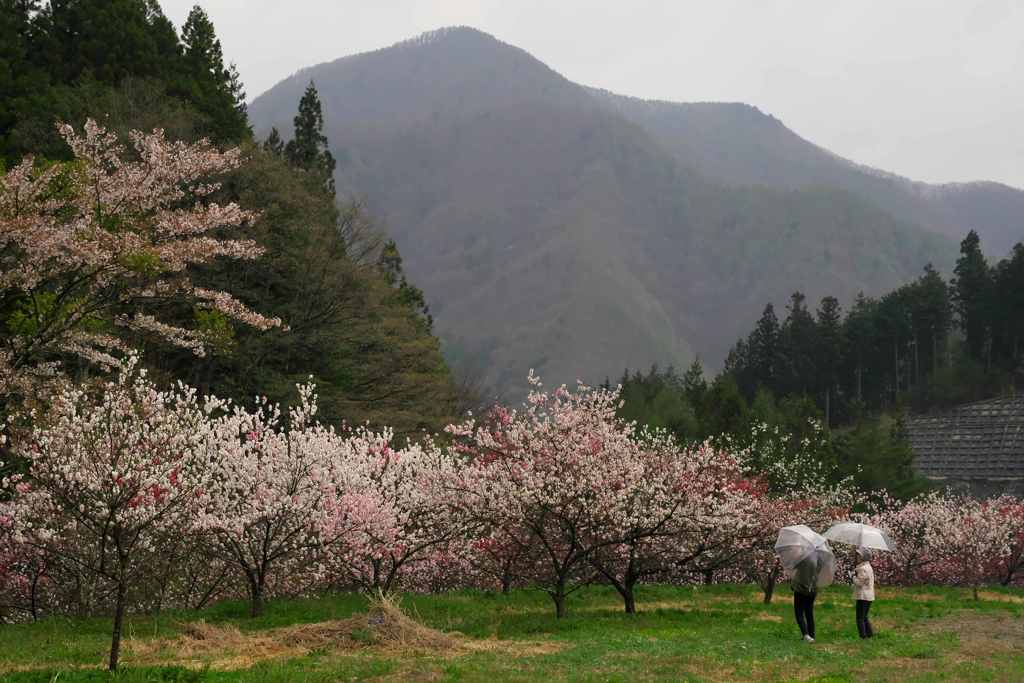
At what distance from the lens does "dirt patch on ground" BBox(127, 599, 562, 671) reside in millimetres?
12656

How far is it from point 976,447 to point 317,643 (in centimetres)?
6877

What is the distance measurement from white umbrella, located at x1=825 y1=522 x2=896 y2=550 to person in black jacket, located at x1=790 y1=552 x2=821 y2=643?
0.92 m

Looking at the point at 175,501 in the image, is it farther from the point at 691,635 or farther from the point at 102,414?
the point at 691,635

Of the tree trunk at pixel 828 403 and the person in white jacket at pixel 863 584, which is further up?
the tree trunk at pixel 828 403

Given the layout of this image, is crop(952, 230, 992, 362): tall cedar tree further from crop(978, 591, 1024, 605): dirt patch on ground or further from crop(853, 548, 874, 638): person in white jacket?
crop(853, 548, 874, 638): person in white jacket

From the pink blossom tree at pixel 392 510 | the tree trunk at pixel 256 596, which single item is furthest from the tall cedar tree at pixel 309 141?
the tree trunk at pixel 256 596

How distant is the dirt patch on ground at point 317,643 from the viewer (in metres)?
12.7

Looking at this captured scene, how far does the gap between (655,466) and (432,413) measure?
2099 cm

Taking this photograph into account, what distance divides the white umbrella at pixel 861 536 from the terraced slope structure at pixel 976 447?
50323 millimetres

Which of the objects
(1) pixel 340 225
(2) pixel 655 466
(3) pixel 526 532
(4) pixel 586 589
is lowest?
(4) pixel 586 589

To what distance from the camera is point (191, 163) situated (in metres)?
16.6

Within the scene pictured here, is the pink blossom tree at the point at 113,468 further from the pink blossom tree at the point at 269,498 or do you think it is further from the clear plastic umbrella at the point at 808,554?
the clear plastic umbrella at the point at 808,554

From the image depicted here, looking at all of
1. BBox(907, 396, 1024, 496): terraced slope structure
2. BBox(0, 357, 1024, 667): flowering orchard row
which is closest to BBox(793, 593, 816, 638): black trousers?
BBox(0, 357, 1024, 667): flowering orchard row

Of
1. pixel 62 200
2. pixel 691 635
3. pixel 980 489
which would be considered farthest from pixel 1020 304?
pixel 62 200
